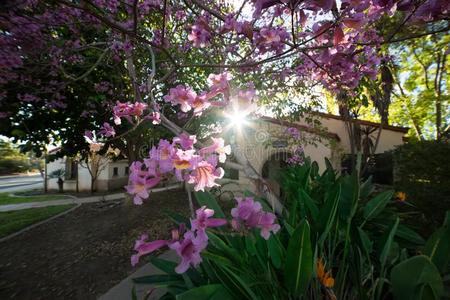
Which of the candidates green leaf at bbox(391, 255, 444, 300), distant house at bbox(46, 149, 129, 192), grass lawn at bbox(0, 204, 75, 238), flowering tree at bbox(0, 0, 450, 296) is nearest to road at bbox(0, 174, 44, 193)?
distant house at bbox(46, 149, 129, 192)

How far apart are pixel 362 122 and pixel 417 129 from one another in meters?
6.31

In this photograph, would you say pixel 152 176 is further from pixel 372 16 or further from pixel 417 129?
pixel 417 129

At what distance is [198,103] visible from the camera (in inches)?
57.7

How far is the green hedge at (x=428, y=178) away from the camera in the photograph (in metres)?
4.76

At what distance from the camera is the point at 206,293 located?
1397mm

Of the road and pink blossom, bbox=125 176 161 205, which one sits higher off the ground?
pink blossom, bbox=125 176 161 205

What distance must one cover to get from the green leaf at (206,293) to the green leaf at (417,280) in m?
0.85

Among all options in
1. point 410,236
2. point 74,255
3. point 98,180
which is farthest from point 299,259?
point 98,180

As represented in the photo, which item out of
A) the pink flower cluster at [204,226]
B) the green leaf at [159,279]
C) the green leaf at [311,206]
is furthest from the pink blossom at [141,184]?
the green leaf at [311,206]

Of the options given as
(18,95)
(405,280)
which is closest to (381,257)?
(405,280)

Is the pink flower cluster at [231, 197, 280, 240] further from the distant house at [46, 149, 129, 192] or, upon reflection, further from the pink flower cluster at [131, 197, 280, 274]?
the distant house at [46, 149, 129, 192]

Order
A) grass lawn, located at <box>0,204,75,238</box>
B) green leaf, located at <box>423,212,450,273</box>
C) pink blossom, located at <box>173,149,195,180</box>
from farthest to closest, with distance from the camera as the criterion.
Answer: grass lawn, located at <box>0,204,75,238</box> → green leaf, located at <box>423,212,450,273</box> → pink blossom, located at <box>173,149,195,180</box>

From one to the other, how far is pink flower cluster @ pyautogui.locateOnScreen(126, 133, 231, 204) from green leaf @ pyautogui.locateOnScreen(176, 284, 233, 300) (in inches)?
21.9

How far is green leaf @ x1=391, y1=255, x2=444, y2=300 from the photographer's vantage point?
1.13 meters
